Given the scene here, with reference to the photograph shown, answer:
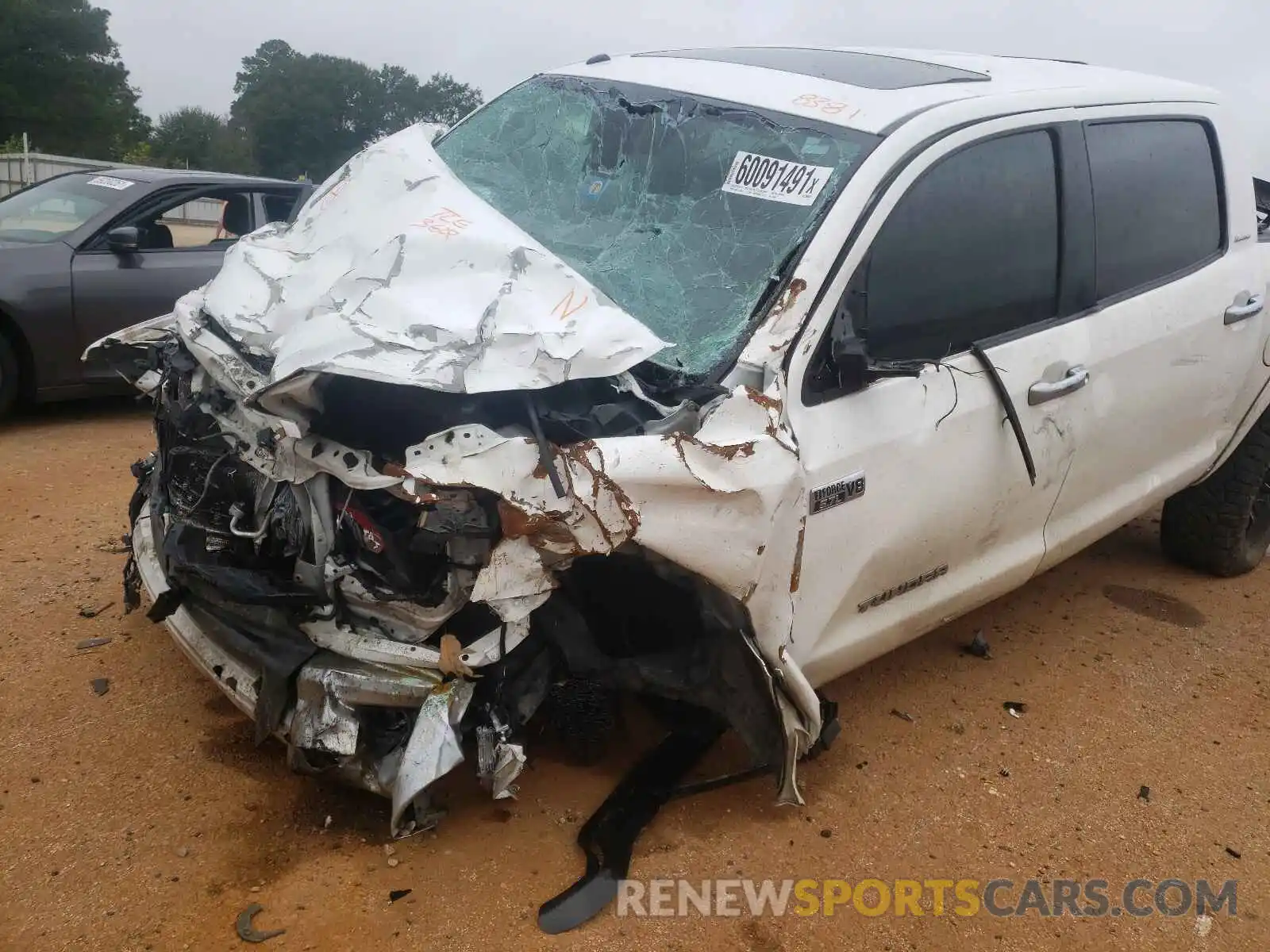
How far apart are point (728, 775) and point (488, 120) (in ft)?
7.52

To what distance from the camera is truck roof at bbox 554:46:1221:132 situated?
111 inches

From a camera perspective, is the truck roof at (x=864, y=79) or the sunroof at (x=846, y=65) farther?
the sunroof at (x=846, y=65)

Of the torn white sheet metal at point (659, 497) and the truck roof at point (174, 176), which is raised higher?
the truck roof at point (174, 176)

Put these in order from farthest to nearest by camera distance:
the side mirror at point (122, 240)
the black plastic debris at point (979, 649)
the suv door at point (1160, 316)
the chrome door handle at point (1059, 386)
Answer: the side mirror at point (122, 240) → the black plastic debris at point (979, 649) → the suv door at point (1160, 316) → the chrome door handle at point (1059, 386)

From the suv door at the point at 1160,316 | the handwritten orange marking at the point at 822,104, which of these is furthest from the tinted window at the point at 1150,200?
the handwritten orange marking at the point at 822,104

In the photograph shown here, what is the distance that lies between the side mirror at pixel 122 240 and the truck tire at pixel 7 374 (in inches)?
29.6

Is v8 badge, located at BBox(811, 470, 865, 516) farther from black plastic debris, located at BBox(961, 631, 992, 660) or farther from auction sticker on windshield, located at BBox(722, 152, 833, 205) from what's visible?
black plastic debris, located at BBox(961, 631, 992, 660)

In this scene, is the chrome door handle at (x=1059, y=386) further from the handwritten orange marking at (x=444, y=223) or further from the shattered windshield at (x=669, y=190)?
the handwritten orange marking at (x=444, y=223)

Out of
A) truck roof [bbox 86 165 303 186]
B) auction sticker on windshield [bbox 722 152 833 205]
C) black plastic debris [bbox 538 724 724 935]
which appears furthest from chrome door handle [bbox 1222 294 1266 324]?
truck roof [bbox 86 165 303 186]

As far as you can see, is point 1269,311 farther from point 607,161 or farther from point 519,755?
point 519,755

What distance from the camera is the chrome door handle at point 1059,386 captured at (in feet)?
9.45

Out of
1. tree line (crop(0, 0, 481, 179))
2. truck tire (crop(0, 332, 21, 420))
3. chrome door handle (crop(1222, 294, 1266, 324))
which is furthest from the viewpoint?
tree line (crop(0, 0, 481, 179))

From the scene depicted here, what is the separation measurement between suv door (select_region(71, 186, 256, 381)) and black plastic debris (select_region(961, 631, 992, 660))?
4.33 meters

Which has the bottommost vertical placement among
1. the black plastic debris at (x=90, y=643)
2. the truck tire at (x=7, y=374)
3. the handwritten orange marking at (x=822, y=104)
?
the black plastic debris at (x=90, y=643)
